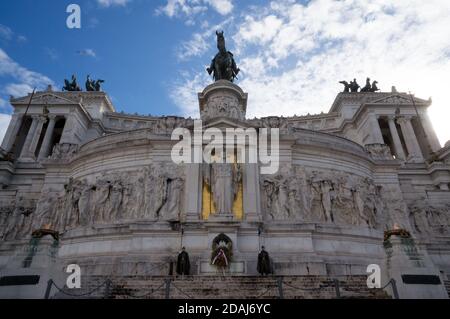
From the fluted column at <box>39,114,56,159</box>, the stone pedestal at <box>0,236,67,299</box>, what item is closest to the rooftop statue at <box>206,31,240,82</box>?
the stone pedestal at <box>0,236,67,299</box>

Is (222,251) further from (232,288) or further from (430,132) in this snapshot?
(430,132)

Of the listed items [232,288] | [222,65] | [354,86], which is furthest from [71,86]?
[232,288]

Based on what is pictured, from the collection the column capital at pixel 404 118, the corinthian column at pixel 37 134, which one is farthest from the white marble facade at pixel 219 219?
the column capital at pixel 404 118

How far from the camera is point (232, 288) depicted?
12.8 meters

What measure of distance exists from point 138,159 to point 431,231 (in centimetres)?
2378

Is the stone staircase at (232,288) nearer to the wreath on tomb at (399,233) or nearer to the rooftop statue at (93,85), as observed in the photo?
the wreath on tomb at (399,233)

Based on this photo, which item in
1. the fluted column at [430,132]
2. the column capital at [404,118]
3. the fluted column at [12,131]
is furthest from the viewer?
the column capital at [404,118]

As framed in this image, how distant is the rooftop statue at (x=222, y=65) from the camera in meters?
30.7

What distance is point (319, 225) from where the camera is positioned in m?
19.4

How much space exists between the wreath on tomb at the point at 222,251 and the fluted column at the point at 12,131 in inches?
1979

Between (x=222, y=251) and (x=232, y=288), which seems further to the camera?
(x=222, y=251)

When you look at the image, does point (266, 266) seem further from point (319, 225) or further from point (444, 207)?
point (444, 207)

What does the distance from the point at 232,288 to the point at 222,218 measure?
18.0 feet

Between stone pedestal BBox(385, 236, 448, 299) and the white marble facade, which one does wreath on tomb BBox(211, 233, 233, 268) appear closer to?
the white marble facade
